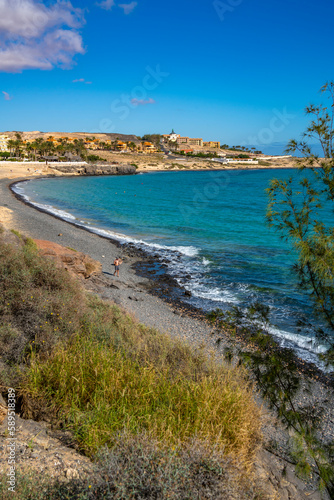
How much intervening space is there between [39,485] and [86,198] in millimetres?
55345

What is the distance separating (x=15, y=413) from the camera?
4902 millimetres

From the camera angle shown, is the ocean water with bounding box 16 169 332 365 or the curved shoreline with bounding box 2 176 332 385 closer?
the curved shoreline with bounding box 2 176 332 385

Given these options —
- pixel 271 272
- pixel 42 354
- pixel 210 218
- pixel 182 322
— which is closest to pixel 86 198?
pixel 210 218

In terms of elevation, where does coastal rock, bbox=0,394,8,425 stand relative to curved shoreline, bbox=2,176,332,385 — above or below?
above

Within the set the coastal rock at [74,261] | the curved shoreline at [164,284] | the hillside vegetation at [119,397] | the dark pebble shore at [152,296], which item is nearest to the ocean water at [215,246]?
the curved shoreline at [164,284]

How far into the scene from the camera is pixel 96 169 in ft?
370

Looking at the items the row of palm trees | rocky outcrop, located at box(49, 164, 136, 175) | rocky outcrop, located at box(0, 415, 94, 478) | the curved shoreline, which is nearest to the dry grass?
rocky outcrop, located at box(0, 415, 94, 478)

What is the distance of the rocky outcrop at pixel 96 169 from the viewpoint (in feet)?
348

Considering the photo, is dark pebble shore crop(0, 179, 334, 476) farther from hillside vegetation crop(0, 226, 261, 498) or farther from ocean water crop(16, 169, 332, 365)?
hillside vegetation crop(0, 226, 261, 498)

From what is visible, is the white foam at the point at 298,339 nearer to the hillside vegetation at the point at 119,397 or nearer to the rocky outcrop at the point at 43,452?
the hillside vegetation at the point at 119,397

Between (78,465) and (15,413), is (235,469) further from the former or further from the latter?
(15,413)

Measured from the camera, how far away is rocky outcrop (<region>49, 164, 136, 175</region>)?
348 feet

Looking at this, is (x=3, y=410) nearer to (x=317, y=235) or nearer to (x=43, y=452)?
(x=43, y=452)

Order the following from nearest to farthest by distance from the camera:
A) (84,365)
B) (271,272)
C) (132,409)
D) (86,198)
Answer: (132,409)
(84,365)
(271,272)
(86,198)
